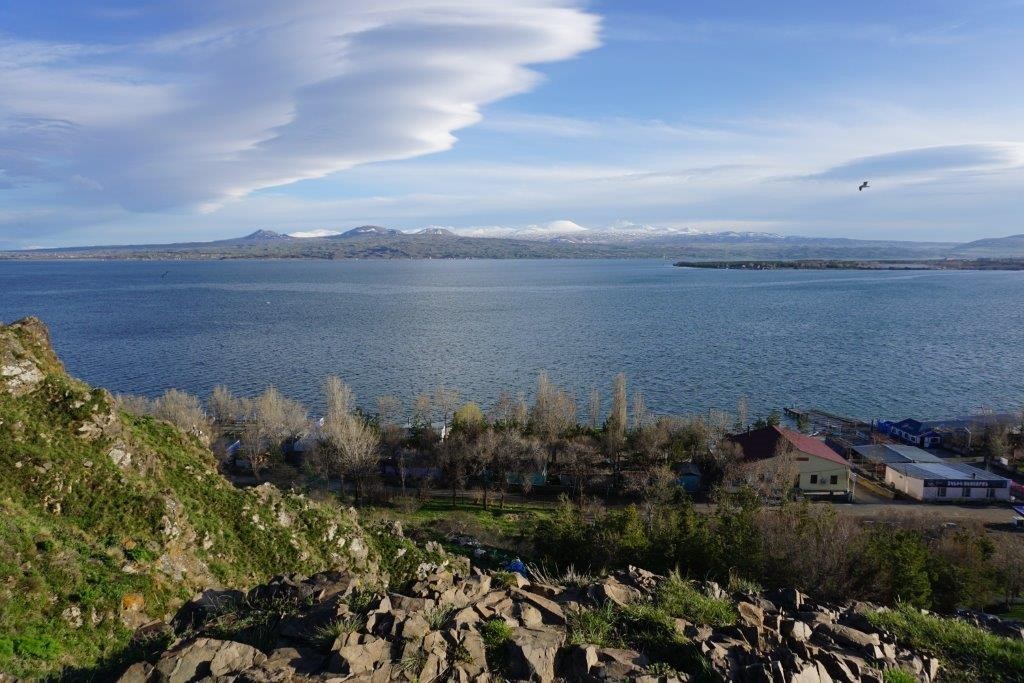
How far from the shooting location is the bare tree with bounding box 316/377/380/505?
1236 inches

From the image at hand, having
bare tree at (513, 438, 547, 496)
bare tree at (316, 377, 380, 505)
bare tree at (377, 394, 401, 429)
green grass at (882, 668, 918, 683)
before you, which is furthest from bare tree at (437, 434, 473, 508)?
green grass at (882, 668, 918, 683)

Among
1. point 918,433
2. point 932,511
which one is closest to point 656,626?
point 932,511

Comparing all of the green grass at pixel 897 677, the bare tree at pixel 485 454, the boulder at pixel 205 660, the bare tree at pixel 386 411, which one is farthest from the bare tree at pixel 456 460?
the green grass at pixel 897 677

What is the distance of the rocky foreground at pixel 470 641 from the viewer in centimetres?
755

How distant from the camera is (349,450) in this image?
102 ft

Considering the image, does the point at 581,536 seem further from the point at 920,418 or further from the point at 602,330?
the point at 602,330

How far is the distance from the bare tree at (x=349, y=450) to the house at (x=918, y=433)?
3545 centimetres

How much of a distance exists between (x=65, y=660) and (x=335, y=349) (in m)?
60.5

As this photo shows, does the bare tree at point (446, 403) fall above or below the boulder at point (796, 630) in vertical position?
below

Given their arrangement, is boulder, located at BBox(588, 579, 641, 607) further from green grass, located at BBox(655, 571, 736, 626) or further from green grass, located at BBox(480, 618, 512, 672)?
green grass, located at BBox(480, 618, 512, 672)

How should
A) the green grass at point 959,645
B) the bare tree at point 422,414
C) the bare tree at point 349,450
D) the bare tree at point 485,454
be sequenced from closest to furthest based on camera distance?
the green grass at point 959,645
the bare tree at point 349,450
the bare tree at point 485,454
the bare tree at point 422,414

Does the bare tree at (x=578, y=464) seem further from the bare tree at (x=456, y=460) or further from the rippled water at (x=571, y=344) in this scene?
the rippled water at (x=571, y=344)

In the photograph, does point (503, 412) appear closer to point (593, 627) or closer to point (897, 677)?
point (593, 627)

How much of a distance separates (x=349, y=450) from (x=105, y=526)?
17443mm
